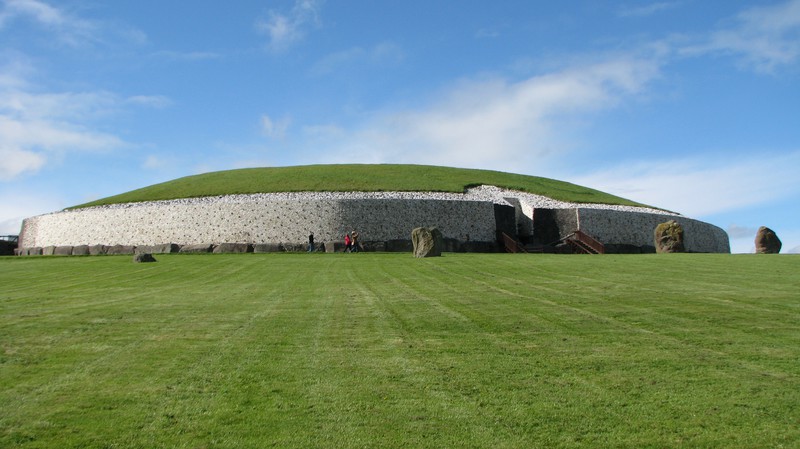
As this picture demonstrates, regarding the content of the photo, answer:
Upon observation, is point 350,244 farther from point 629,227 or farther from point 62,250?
point 629,227

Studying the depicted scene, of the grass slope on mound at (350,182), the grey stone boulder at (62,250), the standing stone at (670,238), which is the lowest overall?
the grey stone boulder at (62,250)

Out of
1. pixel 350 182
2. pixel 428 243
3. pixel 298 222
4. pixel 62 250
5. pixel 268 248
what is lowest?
pixel 62 250

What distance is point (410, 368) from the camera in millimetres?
7766

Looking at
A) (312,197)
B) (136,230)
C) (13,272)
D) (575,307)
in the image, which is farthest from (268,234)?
(575,307)

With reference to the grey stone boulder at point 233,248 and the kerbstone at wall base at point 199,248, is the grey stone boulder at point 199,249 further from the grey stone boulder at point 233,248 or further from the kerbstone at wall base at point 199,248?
the grey stone boulder at point 233,248

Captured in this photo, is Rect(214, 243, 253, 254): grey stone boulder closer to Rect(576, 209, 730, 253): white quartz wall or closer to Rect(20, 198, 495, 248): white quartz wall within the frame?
Rect(20, 198, 495, 248): white quartz wall

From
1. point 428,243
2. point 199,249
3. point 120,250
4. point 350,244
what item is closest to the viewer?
point 428,243

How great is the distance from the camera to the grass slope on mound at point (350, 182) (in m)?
44.5

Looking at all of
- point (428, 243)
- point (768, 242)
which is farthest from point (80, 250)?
point (768, 242)

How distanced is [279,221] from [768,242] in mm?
25414

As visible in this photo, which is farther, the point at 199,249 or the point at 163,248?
the point at 163,248

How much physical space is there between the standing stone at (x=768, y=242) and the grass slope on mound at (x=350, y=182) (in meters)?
16.7

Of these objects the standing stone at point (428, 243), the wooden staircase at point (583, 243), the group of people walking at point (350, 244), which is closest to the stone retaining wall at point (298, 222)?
the group of people walking at point (350, 244)

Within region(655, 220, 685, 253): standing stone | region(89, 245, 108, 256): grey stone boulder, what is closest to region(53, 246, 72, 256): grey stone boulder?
region(89, 245, 108, 256): grey stone boulder
